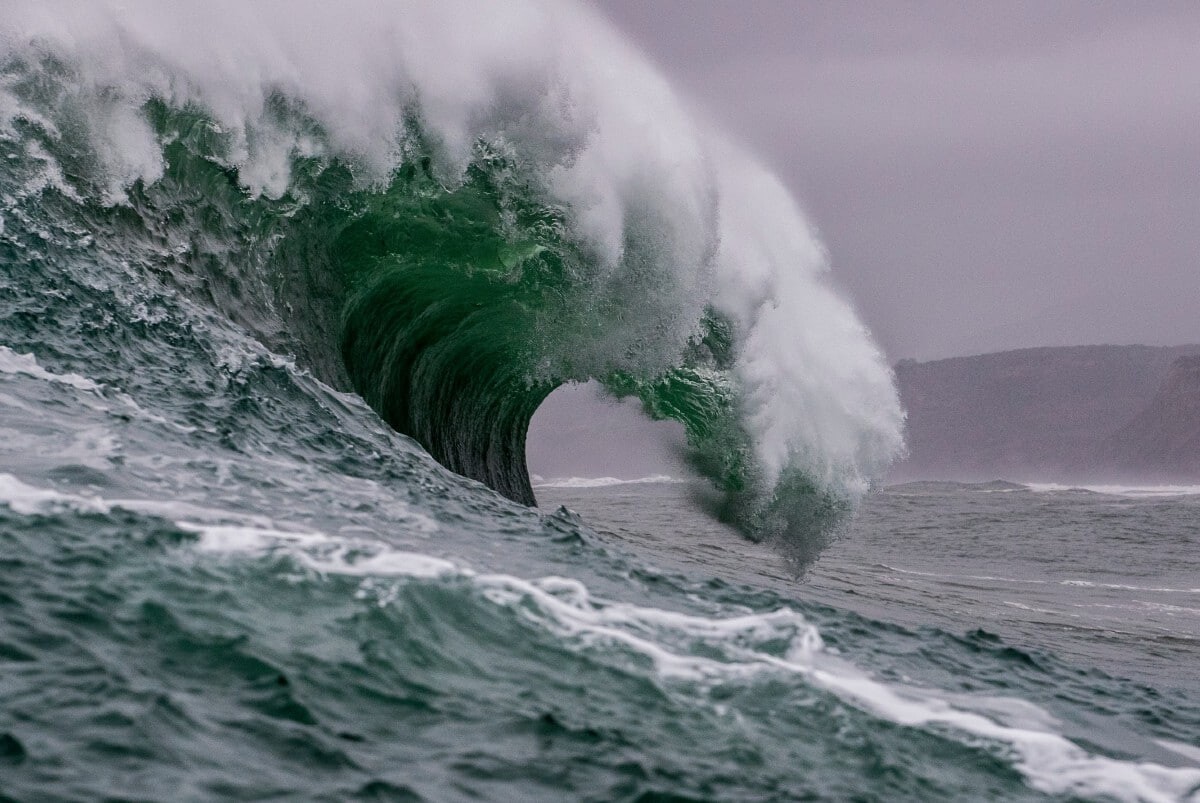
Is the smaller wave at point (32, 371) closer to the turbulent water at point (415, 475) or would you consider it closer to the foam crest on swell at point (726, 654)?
the turbulent water at point (415, 475)

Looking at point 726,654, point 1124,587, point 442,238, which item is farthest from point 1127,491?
point 726,654

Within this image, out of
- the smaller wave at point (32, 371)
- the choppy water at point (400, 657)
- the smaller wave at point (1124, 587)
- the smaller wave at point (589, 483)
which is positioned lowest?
the choppy water at point (400, 657)

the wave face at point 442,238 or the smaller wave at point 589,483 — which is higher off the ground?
the smaller wave at point 589,483

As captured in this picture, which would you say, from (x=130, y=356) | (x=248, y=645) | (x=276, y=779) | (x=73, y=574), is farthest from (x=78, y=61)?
(x=276, y=779)

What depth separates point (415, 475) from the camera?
6.96m

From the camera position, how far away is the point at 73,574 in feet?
13.4

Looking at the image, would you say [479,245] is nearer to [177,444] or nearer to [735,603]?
[177,444]

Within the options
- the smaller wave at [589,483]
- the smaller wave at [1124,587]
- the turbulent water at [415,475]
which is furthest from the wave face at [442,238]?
the smaller wave at [589,483]

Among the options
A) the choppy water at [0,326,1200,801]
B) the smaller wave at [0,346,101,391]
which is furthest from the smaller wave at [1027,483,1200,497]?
the smaller wave at [0,346,101,391]

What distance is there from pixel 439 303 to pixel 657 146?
2.99m

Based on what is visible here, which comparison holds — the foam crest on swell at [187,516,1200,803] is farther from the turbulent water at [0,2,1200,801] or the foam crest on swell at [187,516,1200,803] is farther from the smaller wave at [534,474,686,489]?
the smaller wave at [534,474,686,489]

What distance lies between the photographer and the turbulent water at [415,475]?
142 inches

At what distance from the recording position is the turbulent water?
142 inches

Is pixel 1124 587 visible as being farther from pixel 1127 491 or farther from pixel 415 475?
pixel 1127 491
